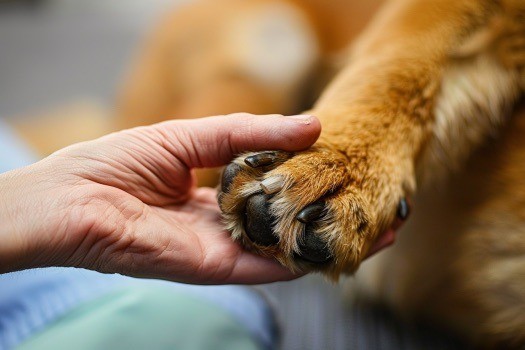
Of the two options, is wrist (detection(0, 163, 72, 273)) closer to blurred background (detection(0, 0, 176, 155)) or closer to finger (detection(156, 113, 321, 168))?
finger (detection(156, 113, 321, 168))

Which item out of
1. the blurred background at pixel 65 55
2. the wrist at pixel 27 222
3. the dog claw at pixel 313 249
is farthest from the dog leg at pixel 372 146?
the blurred background at pixel 65 55

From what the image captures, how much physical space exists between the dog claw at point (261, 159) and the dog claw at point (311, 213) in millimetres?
84

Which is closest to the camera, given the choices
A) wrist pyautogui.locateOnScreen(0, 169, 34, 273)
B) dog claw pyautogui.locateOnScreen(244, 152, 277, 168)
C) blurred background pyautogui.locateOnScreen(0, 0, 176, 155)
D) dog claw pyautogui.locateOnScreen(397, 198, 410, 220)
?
wrist pyautogui.locateOnScreen(0, 169, 34, 273)

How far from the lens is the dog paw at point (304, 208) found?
650mm

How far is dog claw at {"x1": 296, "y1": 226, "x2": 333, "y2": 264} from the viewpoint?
0.65m

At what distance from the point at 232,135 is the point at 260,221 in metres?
0.13

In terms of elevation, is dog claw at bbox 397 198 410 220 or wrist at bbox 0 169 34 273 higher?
wrist at bbox 0 169 34 273

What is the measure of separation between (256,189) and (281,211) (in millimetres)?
45

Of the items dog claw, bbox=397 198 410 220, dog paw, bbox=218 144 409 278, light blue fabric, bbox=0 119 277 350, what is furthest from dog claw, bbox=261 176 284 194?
light blue fabric, bbox=0 119 277 350

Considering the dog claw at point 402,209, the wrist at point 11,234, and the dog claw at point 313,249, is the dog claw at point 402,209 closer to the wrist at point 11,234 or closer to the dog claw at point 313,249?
the dog claw at point 313,249

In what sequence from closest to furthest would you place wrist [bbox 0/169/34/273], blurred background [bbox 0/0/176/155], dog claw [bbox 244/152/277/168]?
wrist [bbox 0/169/34/273], dog claw [bbox 244/152/277/168], blurred background [bbox 0/0/176/155]

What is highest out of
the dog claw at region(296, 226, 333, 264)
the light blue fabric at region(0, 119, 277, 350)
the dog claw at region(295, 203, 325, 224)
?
the dog claw at region(295, 203, 325, 224)

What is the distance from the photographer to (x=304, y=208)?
2.17ft

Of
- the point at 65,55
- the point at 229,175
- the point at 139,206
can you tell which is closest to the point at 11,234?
the point at 139,206
